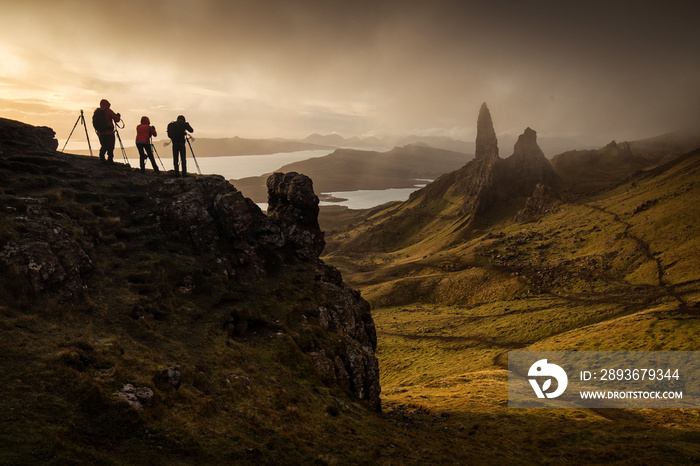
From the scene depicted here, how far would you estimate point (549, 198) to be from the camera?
586ft

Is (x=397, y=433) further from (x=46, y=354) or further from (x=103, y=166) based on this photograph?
(x=103, y=166)

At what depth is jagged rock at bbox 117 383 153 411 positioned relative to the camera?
15.9m

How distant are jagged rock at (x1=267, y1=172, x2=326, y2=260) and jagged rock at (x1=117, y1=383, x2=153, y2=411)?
27.7 metres

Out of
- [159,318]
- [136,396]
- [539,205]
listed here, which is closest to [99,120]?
[159,318]

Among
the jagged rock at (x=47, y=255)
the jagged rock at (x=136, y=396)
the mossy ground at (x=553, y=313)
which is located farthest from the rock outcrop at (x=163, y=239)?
the mossy ground at (x=553, y=313)

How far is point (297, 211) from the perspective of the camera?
46531 mm

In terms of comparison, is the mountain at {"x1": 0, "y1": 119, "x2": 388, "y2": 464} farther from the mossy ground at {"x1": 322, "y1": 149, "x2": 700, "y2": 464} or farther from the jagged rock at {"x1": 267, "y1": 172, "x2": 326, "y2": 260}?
the mossy ground at {"x1": 322, "y1": 149, "x2": 700, "y2": 464}

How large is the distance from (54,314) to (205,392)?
10369 mm

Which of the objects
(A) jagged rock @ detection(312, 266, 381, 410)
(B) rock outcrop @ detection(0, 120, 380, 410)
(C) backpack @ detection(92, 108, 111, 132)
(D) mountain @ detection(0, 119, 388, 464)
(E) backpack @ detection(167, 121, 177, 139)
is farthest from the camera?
(E) backpack @ detection(167, 121, 177, 139)

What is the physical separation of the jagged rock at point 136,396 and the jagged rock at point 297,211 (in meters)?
27.7

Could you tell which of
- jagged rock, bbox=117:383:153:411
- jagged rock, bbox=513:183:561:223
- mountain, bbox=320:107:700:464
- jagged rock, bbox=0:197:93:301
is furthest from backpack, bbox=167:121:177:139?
jagged rock, bbox=513:183:561:223

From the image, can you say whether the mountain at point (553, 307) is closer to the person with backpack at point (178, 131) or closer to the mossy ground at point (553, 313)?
the mossy ground at point (553, 313)

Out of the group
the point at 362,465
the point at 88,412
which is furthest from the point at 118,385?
the point at 362,465

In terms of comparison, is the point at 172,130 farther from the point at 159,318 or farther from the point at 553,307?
the point at 553,307
